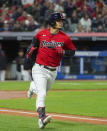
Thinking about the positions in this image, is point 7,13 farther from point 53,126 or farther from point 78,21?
point 53,126

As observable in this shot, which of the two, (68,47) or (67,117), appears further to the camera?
(67,117)

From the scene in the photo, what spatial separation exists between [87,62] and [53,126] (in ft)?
51.4

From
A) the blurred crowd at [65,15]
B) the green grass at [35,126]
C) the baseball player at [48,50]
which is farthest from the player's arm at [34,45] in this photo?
the blurred crowd at [65,15]

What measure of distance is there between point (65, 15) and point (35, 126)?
14.9 metres

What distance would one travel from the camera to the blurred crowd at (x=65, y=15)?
21.3 metres

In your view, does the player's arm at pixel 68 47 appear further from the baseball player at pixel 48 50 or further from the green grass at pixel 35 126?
the green grass at pixel 35 126

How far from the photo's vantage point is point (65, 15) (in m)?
21.2

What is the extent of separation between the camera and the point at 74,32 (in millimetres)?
21594

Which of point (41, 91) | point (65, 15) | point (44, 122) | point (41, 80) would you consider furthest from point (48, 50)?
point (65, 15)

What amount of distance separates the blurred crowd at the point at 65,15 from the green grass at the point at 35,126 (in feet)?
46.1

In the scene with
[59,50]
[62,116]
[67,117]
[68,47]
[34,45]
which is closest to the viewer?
[59,50]

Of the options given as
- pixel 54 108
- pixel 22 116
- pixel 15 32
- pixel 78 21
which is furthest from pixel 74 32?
pixel 22 116

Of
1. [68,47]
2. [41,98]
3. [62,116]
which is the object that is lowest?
[62,116]

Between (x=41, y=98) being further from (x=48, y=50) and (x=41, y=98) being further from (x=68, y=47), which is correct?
(x=68, y=47)
